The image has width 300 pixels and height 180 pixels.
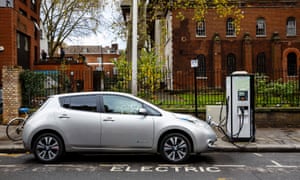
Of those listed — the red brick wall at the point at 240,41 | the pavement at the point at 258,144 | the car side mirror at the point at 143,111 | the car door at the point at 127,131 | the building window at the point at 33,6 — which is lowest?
the pavement at the point at 258,144

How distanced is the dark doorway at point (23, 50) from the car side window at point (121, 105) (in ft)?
72.5

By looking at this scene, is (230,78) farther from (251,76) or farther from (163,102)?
(163,102)

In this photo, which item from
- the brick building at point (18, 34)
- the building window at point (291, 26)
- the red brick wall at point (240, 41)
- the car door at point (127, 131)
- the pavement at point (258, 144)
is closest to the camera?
the car door at point (127, 131)

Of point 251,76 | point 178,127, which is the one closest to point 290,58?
point 251,76

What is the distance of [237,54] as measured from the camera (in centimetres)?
3744

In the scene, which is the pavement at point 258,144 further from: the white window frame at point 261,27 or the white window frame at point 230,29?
the white window frame at point 261,27

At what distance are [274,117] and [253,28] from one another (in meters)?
24.1

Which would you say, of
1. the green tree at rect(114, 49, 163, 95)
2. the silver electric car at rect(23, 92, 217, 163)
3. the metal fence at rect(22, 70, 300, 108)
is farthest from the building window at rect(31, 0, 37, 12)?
the silver electric car at rect(23, 92, 217, 163)

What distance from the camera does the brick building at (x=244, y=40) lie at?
36.5 meters

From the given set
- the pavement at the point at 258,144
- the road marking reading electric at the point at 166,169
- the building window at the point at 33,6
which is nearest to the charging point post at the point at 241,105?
the pavement at the point at 258,144

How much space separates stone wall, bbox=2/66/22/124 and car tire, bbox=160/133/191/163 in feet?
28.5

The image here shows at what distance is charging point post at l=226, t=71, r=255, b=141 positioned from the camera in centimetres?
1173

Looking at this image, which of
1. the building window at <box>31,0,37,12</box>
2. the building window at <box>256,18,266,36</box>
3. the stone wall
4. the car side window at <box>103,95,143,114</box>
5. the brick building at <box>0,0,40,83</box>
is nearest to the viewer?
the car side window at <box>103,95,143,114</box>

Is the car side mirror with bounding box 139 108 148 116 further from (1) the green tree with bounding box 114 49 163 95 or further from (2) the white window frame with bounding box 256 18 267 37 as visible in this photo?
(2) the white window frame with bounding box 256 18 267 37
